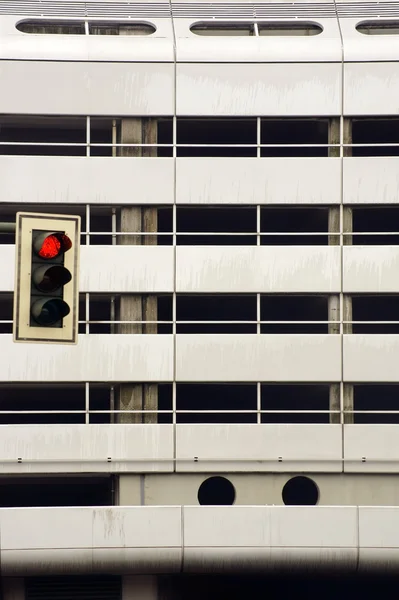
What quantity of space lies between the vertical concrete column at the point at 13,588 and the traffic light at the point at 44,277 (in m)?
22.4

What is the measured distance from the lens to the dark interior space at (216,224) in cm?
3459

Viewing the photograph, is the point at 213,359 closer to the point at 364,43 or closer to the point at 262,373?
the point at 262,373

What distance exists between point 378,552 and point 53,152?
47.0ft

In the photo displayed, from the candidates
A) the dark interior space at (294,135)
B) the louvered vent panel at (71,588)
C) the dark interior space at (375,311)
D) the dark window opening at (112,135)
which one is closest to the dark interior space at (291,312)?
the dark interior space at (375,311)

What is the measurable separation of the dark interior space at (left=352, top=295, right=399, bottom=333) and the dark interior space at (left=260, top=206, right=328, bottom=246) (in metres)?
2.32

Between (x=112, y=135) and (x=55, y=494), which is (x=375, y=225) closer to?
(x=112, y=135)

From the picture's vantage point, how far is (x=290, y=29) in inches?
1305

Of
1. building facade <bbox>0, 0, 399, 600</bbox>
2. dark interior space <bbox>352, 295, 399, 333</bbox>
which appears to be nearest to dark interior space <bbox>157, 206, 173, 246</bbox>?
building facade <bbox>0, 0, 399, 600</bbox>

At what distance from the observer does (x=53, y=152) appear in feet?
113

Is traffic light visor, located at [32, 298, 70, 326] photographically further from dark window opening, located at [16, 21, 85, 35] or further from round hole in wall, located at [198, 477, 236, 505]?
round hole in wall, located at [198, 477, 236, 505]

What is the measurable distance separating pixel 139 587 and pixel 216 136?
13.1m

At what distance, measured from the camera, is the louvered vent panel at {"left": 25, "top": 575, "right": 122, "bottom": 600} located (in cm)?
Answer: 3095

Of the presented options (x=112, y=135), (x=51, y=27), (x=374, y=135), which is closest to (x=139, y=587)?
(x=112, y=135)

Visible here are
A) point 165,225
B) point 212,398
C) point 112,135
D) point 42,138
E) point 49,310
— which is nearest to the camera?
point 49,310
